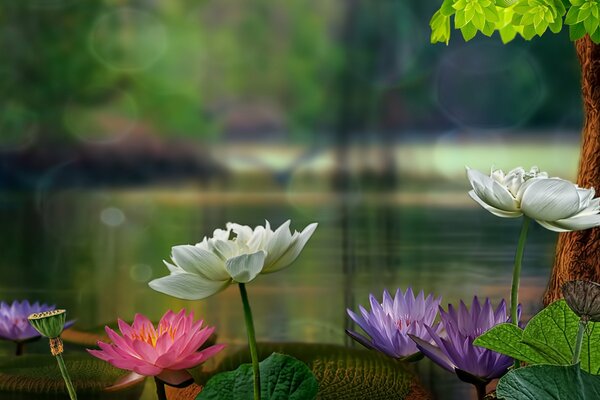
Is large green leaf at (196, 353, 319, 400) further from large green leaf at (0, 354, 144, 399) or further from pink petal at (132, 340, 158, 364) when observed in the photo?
large green leaf at (0, 354, 144, 399)

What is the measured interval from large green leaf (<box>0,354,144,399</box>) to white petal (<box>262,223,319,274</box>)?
198mm

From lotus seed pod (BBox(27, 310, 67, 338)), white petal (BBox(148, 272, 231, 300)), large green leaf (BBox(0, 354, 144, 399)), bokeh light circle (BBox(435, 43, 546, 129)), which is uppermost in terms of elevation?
white petal (BBox(148, 272, 231, 300))

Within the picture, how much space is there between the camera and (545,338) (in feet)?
1.48

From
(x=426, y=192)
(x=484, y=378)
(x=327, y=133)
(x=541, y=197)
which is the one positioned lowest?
(x=426, y=192)

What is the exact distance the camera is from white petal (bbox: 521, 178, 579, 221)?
454 mm

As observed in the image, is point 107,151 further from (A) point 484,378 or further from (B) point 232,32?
(A) point 484,378

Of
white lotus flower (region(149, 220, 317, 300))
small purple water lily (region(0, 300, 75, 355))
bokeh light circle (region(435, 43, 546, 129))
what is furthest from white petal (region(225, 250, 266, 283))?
bokeh light circle (region(435, 43, 546, 129))

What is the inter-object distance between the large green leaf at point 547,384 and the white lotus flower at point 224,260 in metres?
0.13

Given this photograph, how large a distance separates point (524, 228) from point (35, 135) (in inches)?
429

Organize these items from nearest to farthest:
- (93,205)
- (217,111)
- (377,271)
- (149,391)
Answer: (149,391), (377,271), (93,205), (217,111)

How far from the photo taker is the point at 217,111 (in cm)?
1142

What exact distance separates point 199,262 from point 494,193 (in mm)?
187

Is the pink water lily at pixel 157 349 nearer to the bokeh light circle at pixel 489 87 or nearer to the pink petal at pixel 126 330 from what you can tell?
the pink petal at pixel 126 330

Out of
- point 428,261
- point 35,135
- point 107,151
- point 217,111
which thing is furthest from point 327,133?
point 428,261
